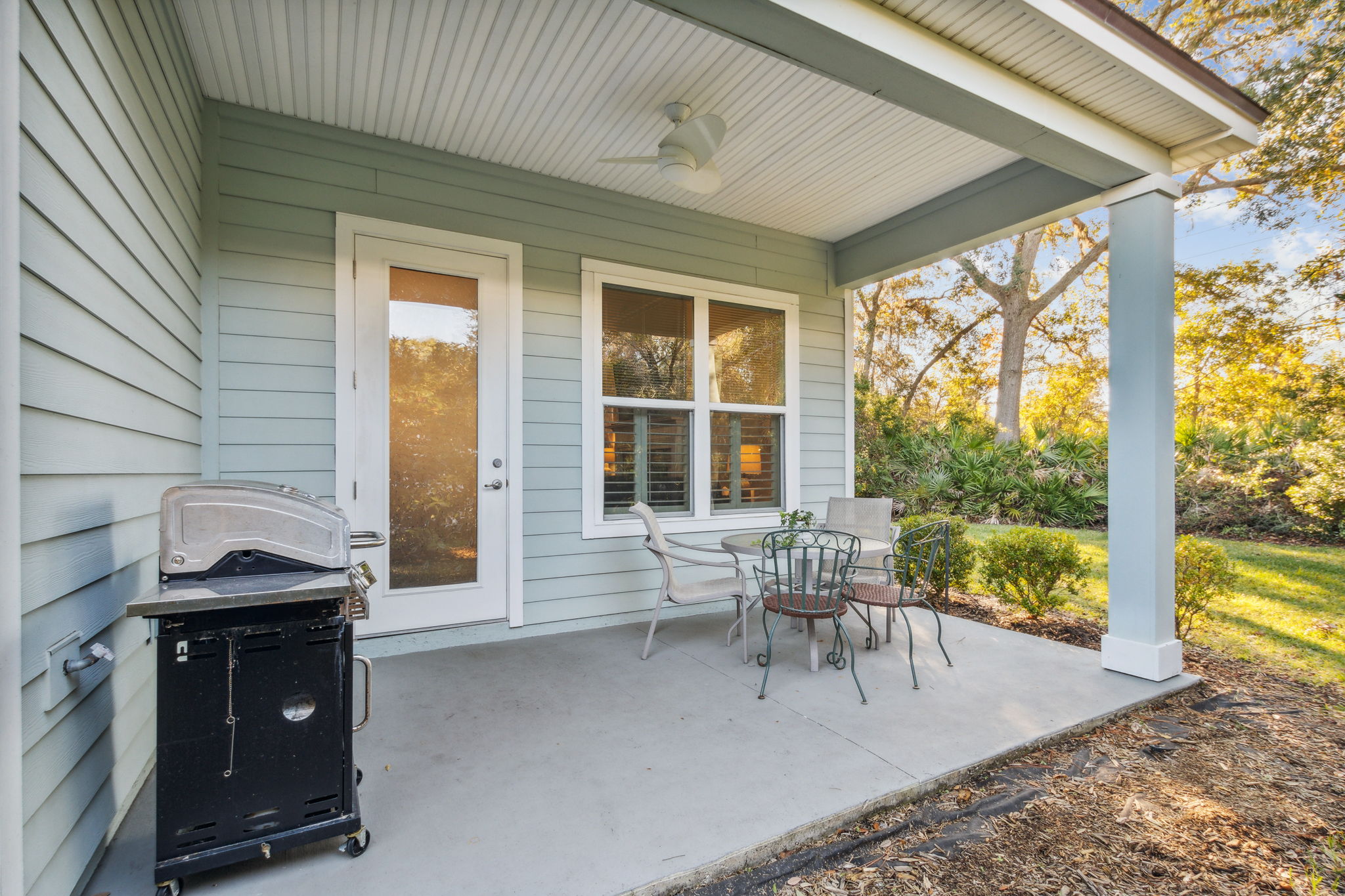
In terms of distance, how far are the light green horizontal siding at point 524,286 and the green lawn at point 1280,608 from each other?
2.74 m

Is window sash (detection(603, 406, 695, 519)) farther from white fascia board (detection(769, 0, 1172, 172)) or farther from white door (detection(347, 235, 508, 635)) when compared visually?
white fascia board (detection(769, 0, 1172, 172))

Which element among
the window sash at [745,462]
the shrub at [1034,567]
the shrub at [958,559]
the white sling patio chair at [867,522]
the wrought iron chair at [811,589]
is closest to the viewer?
the wrought iron chair at [811,589]

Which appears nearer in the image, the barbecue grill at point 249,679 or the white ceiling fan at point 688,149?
the barbecue grill at point 249,679

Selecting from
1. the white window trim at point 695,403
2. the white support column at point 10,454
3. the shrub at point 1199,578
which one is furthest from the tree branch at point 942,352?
the white support column at point 10,454

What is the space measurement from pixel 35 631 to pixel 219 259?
2281mm

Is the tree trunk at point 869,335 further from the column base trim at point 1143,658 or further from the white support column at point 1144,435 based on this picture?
the column base trim at point 1143,658

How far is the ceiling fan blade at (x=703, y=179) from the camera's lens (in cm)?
306

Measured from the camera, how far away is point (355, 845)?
1625 mm

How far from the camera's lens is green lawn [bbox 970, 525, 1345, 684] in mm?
3596

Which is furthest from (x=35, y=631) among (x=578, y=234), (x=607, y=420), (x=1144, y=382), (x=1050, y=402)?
(x=1050, y=402)

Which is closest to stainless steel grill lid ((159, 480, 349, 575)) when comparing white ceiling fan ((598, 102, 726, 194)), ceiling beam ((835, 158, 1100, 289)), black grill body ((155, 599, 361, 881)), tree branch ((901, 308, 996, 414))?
black grill body ((155, 599, 361, 881))

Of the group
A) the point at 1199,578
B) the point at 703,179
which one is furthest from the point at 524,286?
the point at 1199,578

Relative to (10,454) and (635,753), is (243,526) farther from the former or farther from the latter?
(635,753)

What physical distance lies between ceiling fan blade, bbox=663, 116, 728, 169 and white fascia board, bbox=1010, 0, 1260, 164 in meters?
1.23
